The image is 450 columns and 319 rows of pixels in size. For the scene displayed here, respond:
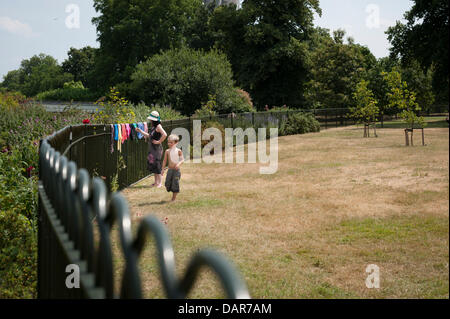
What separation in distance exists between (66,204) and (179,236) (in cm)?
453

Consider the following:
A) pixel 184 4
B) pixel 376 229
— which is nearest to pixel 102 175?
pixel 376 229

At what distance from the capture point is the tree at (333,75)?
1831 inches

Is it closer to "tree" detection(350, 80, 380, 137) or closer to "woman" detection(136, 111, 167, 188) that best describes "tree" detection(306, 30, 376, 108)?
"tree" detection(350, 80, 380, 137)

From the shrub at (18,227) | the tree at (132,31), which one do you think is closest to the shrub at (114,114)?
the shrub at (18,227)

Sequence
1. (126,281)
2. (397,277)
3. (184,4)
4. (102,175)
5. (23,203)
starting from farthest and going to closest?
(184,4) → (102,175) → (23,203) → (397,277) → (126,281)

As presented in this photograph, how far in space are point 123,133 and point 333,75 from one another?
130 feet

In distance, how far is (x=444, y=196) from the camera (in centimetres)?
124

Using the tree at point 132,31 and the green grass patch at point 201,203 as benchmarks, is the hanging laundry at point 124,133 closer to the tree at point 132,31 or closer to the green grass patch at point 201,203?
the green grass patch at point 201,203

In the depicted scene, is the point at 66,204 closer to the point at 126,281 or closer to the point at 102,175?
the point at 126,281

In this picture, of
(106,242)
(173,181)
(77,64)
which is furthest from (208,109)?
(77,64)

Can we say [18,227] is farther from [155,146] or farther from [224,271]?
[155,146]

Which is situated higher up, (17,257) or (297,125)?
(297,125)

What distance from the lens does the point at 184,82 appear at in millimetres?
25750

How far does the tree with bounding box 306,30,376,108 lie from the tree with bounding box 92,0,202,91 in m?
18.4
